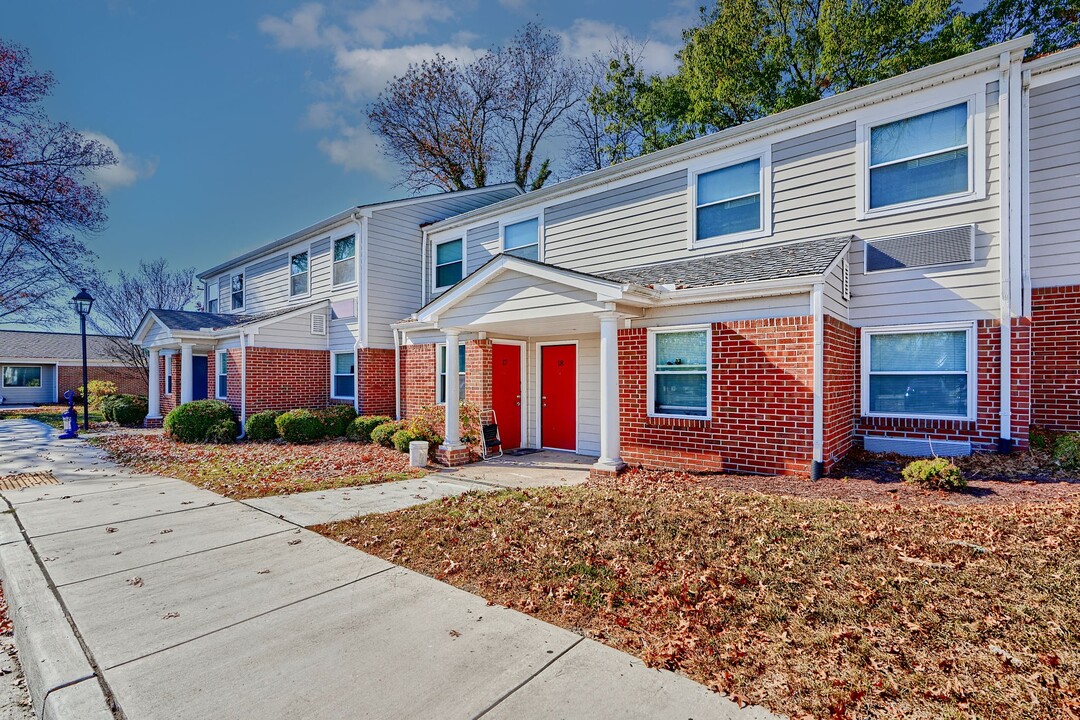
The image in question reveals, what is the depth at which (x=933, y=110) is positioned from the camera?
748 centimetres

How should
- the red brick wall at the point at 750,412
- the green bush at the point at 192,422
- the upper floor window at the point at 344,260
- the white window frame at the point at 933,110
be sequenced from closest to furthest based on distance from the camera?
1. the red brick wall at the point at 750,412
2. the white window frame at the point at 933,110
3. the green bush at the point at 192,422
4. the upper floor window at the point at 344,260

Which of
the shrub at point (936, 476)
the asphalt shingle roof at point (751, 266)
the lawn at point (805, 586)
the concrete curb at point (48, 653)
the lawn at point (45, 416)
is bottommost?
the lawn at point (45, 416)

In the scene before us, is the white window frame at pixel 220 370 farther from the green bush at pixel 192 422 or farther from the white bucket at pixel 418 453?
the white bucket at pixel 418 453

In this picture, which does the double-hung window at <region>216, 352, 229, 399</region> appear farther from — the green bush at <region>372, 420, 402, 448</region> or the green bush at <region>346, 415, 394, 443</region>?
the green bush at <region>372, 420, 402, 448</region>

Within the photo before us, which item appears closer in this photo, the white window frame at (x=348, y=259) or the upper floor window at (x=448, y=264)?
the upper floor window at (x=448, y=264)

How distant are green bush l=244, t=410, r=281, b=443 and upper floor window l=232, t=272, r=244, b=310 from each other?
762 cm

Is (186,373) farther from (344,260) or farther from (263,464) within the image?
(263,464)

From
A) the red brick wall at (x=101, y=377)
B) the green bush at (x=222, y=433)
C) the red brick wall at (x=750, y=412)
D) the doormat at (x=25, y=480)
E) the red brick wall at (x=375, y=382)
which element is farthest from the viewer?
the red brick wall at (x=101, y=377)

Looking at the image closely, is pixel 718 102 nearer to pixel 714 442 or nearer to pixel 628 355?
pixel 628 355

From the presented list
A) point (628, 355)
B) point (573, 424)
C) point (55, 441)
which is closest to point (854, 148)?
point (628, 355)

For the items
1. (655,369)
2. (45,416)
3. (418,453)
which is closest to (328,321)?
(418,453)

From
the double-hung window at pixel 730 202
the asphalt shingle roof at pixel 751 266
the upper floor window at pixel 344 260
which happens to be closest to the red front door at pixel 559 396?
the asphalt shingle roof at pixel 751 266

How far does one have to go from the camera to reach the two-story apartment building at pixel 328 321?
13883mm

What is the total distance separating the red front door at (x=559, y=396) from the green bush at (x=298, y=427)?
6.09 metres
